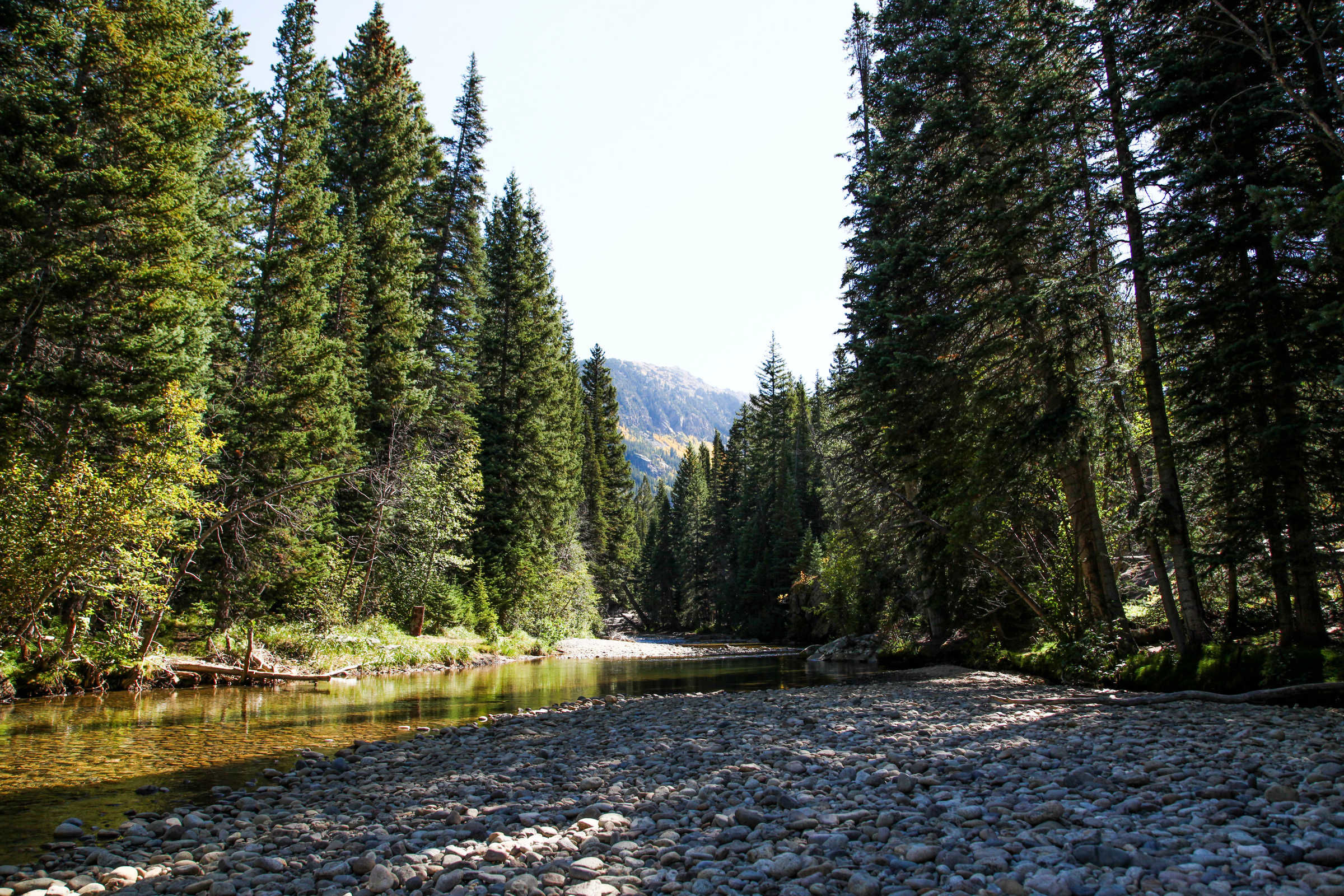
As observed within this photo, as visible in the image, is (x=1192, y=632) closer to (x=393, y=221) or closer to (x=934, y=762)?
(x=934, y=762)

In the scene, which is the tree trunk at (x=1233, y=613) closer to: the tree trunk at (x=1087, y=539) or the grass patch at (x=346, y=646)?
the tree trunk at (x=1087, y=539)

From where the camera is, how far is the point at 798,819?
4.95m

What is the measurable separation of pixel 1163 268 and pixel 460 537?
23.0m

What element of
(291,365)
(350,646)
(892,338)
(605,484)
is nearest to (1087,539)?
(892,338)

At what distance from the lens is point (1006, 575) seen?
14.2m

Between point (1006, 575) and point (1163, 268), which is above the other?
point (1163, 268)

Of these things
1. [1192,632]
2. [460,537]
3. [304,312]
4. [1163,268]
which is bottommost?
[1192,632]

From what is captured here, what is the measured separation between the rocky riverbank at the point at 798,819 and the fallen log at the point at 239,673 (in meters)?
8.61

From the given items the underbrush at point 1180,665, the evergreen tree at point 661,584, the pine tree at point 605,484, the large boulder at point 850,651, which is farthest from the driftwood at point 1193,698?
the evergreen tree at point 661,584

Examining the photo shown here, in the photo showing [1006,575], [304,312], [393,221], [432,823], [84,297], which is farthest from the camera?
[393,221]

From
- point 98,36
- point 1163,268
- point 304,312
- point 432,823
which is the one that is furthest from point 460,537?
point 1163,268

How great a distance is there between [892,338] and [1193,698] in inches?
334

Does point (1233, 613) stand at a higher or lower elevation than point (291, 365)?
lower

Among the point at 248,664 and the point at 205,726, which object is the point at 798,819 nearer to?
the point at 205,726
